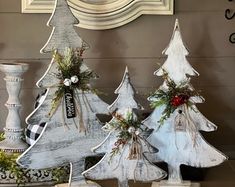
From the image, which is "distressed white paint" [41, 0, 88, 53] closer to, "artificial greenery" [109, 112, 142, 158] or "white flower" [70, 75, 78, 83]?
"white flower" [70, 75, 78, 83]

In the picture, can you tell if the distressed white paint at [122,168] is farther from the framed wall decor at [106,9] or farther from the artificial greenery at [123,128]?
the framed wall decor at [106,9]

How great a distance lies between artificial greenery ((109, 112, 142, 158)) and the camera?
106 cm

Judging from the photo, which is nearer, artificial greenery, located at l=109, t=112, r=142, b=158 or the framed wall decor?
artificial greenery, located at l=109, t=112, r=142, b=158

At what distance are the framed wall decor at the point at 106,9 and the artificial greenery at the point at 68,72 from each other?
0.68 feet

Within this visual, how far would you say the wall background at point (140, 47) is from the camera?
51.8 inches

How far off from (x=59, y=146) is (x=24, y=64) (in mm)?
273

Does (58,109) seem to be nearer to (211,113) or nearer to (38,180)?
(38,180)

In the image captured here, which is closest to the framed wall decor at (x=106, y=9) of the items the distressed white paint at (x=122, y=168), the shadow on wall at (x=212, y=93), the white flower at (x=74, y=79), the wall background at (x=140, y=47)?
the wall background at (x=140, y=47)

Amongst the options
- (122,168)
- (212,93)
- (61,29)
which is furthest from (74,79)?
(212,93)

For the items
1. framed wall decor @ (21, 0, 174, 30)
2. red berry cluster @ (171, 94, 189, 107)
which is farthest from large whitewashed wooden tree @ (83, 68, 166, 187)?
framed wall decor @ (21, 0, 174, 30)

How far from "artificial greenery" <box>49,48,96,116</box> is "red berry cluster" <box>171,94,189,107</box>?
0.67ft

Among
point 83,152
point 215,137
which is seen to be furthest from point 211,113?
point 83,152

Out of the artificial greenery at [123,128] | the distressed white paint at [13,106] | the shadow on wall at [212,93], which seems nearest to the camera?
the artificial greenery at [123,128]

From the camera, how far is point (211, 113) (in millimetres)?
1392
